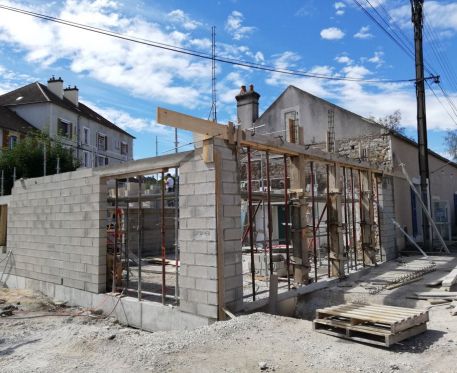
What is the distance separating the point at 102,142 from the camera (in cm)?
3934

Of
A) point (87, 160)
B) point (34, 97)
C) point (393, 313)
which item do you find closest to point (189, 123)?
point (393, 313)

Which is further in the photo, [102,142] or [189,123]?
[102,142]

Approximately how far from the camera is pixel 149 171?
27.6 ft

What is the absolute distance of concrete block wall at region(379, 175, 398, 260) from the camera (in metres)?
13.3

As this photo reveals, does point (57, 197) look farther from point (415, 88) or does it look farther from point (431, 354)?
point (415, 88)

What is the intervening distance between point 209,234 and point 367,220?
7277mm

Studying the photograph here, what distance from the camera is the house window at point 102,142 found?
38.7m

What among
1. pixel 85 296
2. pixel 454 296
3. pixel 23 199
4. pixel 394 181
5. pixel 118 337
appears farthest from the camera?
pixel 394 181

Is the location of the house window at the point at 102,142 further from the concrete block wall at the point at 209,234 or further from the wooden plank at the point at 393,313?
the wooden plank at the point at 393,313

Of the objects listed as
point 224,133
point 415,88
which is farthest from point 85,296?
point 415,88

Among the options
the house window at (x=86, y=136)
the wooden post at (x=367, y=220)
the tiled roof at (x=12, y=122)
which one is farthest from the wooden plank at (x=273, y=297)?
the house window at (x=86, y=136)

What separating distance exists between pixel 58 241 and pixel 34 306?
5.49ft

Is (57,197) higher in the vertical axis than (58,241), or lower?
higher

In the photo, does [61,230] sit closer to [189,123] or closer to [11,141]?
[189,123]
